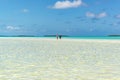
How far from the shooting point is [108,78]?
7160 mm

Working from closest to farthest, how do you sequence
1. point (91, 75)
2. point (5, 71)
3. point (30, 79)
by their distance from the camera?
point (30, 79), point (91, 75), point (5, 71)

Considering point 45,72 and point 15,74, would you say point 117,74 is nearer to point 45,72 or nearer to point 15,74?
point 45,72

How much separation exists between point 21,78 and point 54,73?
46.4 inches

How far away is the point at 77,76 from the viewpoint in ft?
24.2

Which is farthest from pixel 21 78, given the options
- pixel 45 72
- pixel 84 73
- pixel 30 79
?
pixel 84 73

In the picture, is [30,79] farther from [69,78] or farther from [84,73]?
[84,73]

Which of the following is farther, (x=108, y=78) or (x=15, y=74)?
(x=15, y=74)

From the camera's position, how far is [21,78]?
7086mm

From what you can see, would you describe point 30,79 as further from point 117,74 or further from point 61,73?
point 117,74

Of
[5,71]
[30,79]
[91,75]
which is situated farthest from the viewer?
[5,71]

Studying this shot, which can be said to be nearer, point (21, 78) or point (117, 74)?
point (21, 78)

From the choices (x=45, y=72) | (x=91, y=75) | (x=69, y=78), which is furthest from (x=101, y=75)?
(x=45, y=72)

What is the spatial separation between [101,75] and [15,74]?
248cm

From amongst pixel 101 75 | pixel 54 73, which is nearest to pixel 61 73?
pixel 54 73
